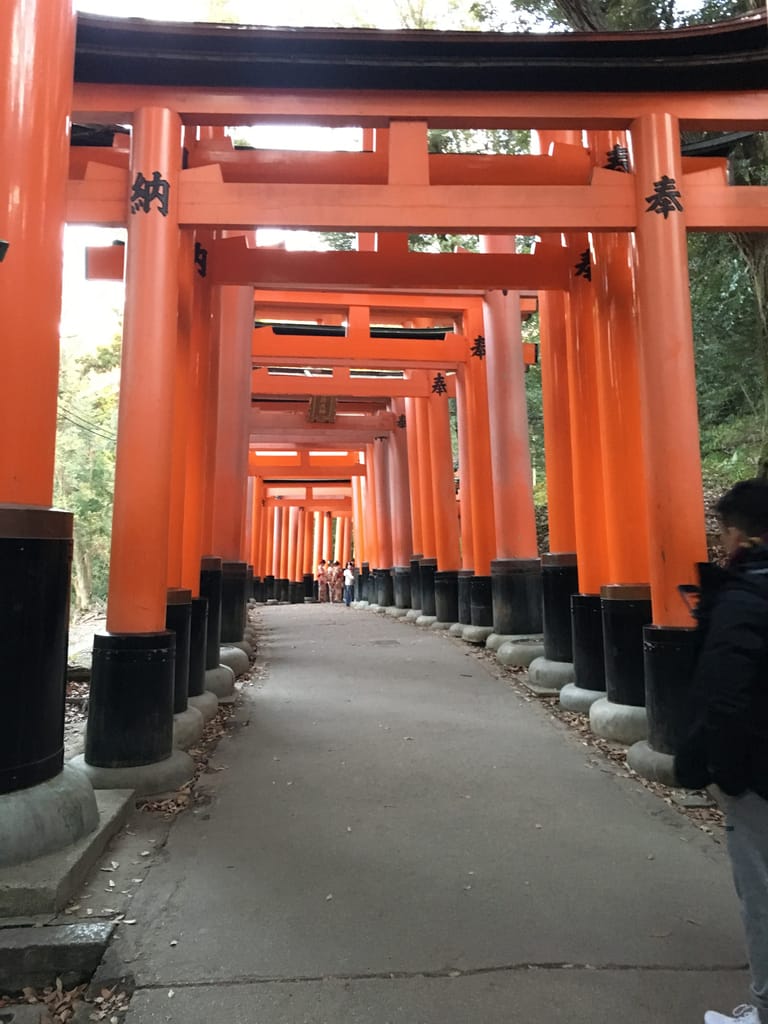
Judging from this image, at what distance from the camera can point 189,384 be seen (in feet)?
18.6

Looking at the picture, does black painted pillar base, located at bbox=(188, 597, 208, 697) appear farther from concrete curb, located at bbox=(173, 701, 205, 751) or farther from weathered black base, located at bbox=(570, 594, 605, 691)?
weathered black base, located at bbox=(570, 594, 605, 691)

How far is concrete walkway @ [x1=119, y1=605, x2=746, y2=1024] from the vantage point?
85.6 inches

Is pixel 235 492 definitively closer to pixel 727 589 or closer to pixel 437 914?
pixel 437 914

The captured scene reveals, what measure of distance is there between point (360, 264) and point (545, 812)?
4782 mm

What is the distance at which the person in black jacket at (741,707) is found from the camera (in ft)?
5.53

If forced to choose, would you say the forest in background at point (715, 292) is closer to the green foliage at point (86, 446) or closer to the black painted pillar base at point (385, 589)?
the green foliage at point (86, 446)

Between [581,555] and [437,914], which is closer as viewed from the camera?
[437,914]

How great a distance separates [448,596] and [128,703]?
879 cm

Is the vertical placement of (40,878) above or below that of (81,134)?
below

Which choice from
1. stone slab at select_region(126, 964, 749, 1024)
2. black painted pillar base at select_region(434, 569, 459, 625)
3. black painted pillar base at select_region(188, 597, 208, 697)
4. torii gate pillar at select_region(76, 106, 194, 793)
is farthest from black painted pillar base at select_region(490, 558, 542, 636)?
stone slab at select_region(126, 964, 749, 1024)

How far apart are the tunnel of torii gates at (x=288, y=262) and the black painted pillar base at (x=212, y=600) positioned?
5 cm

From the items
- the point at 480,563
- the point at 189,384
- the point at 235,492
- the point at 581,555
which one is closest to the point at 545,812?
the point at 581,555

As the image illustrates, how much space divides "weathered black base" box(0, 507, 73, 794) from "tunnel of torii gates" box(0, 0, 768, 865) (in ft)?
0.03

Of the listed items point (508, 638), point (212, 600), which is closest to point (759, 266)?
point (508, 638)
